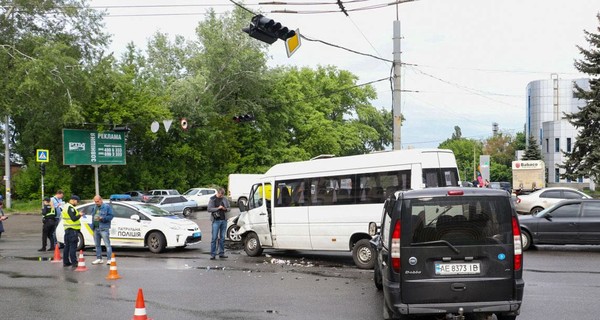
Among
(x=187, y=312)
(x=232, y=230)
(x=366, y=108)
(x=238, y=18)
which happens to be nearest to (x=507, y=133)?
(x=366, y=108)

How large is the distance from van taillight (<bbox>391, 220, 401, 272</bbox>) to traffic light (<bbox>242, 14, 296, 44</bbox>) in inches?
270

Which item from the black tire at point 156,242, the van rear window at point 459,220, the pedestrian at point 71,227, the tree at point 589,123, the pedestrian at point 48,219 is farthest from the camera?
the tree at point 589,123

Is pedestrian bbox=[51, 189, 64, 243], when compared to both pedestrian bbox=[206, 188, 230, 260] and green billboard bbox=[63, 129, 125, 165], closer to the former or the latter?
pedestrian bbox=[206, 188, 230, 260]

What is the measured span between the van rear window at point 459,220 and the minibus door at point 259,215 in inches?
356

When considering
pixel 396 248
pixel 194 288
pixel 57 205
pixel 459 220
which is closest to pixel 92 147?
pixel 57 205

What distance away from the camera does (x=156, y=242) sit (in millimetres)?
17500

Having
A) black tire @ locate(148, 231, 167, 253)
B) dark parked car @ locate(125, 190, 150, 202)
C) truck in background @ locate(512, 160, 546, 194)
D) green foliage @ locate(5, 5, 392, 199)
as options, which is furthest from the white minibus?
truck in background @ locate(512, 160, 546, 194)

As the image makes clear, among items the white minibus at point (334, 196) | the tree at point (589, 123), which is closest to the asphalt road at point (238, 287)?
the white minibus at point (334, 196)

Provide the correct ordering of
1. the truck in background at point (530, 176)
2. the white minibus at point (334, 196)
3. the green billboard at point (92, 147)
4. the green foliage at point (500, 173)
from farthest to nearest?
the green foliage at point (500, 173) < the truck in background at point (530, 176) < the green billboard at point (92, 147) < the white minibus at point (334, 196)

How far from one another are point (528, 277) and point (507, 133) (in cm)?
12312

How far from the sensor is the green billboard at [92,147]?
124ft

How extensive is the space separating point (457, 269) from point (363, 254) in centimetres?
682

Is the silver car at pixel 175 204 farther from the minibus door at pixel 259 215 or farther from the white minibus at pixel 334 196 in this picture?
the white minibus at pixel 334 196

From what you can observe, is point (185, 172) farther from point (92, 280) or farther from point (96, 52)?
point (92, 280)
